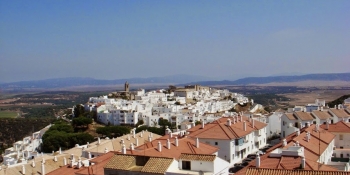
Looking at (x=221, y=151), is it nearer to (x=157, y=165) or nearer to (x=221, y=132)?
(x=221, y=132)

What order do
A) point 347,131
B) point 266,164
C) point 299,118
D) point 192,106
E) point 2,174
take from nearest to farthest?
point 266,164 < point 2,174 < point 347,131 < point 299,118 < point 192,106

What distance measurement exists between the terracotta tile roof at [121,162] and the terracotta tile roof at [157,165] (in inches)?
40.1

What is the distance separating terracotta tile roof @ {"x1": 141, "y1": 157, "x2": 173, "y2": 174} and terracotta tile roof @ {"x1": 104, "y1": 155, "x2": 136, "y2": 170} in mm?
1018

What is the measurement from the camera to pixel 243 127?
1757 inches

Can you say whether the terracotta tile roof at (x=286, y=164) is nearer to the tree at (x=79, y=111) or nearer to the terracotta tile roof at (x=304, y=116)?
the terracotta tile roof at (x=304, y=116)

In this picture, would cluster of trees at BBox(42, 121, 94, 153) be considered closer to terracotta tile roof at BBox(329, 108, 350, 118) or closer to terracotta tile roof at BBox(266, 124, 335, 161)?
terracotta tile roof at BBox(329, 108, 350, 118)

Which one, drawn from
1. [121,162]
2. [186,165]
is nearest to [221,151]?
[186,165]

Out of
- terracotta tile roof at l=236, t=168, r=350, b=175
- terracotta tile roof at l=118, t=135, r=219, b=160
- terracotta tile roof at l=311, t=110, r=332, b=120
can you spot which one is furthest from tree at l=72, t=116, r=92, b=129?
terracotta tile roof at l=236, t=168, r=350, b=175

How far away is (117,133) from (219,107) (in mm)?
42734

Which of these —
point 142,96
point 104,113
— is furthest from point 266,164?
point 142,96

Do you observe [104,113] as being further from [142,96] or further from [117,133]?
[142,96]

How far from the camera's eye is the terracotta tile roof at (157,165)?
20.5 m

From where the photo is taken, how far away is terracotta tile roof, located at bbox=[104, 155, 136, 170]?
21.3m

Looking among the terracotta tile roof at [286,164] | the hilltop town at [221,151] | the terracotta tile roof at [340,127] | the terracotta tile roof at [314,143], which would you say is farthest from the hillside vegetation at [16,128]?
the terracotta tile roof at [286,164]
